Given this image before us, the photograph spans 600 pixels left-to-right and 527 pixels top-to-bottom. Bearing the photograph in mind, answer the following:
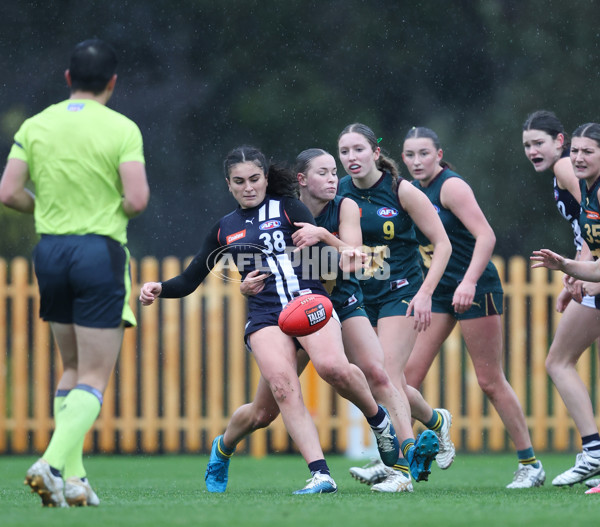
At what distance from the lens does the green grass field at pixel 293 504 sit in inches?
172

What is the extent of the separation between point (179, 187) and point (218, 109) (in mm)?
1249

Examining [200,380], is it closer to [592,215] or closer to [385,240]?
[385,240]

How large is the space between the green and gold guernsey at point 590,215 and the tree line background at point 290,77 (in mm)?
8706

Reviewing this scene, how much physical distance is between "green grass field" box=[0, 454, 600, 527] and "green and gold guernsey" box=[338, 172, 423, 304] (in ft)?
3.99

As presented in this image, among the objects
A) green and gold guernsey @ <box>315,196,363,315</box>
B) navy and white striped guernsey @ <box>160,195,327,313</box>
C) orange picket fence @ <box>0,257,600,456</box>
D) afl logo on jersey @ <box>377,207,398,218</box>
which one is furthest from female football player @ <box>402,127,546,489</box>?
orange picket fence @ <box>0,257,600,456</box>

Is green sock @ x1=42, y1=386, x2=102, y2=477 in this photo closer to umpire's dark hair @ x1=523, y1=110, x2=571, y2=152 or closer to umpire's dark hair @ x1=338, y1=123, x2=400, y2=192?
umpire's dark hair @ x1=338, y1=123, x2=400, y2=192

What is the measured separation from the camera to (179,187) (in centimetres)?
1570

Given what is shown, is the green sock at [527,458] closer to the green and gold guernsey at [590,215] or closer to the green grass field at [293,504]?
the green grass field at [293,504]

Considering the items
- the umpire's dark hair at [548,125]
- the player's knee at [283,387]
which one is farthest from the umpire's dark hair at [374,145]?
the player's knee at [283,387]

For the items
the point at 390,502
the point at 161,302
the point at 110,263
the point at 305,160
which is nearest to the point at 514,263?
the point at 161,302

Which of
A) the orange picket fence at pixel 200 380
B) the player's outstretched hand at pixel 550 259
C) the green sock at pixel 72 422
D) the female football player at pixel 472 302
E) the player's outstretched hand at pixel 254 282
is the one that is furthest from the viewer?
the orange picket fence at pixel 200 380

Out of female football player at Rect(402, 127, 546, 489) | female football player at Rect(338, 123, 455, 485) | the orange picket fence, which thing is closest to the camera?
female football player at Rect(338, 123, 455, 485)

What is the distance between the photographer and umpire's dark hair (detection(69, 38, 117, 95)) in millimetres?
4871

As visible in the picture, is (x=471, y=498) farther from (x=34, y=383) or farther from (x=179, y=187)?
(x=179, y=187)
